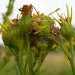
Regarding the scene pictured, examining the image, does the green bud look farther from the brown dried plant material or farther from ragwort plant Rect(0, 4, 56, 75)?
the brown dried plant material

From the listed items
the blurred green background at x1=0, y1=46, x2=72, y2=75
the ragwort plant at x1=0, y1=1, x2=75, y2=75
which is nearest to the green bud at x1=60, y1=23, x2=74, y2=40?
the ragwort plant at x1=0, y1=1, x2=75, y2=75

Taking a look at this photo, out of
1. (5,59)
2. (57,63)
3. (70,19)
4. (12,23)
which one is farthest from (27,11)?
(57,63)

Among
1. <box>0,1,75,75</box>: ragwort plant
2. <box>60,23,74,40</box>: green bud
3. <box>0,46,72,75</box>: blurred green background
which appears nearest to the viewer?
<box>0,1,75,75</box>: ragwort plant

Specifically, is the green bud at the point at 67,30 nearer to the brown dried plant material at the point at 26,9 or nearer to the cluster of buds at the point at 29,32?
the cluster of buds at the point at 29,32

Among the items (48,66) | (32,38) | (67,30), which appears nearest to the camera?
(32,38)

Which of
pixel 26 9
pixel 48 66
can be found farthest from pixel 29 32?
pixel 48 66

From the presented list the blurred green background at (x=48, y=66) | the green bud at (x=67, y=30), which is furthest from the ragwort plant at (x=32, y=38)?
the blurred green background at (x=48, y=66)

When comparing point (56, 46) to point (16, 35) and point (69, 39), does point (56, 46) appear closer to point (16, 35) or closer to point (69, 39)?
point (69, 39)

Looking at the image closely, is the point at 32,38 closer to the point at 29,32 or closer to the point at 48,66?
the point at 29,32
